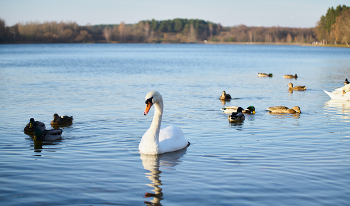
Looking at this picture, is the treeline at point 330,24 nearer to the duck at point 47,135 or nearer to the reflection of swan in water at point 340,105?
the reflection of swan in water at point 340,105

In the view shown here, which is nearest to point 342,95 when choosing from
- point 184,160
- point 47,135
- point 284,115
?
point 284,115

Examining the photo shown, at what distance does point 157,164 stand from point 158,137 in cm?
87

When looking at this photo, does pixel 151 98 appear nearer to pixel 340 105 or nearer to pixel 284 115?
pixel 284 115

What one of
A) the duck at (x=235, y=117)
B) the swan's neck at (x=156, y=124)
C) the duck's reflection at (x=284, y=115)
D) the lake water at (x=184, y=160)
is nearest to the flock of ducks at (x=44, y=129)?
the lake water at (x=184, y=160)

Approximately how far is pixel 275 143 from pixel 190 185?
14.5 feet

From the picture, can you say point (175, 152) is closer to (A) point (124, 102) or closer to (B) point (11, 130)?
(B) point (11, 130)

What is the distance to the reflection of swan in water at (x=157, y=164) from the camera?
7.23 m

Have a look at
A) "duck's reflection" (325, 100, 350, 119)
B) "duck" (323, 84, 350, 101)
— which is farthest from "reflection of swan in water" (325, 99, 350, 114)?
"duck" (323, 84, 350, 101)

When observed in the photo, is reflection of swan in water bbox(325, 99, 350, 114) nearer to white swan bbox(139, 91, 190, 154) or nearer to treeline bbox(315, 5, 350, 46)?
white swan bbox(139, 91, 190, 154)

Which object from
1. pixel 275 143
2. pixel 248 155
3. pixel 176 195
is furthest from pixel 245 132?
pixel 176 195

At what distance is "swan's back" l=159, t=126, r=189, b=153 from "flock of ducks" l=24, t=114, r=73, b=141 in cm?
351

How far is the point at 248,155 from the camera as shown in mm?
9836

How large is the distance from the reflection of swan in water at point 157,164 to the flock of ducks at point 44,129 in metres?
3.32

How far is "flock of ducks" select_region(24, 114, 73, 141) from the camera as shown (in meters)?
Result: 11.6
